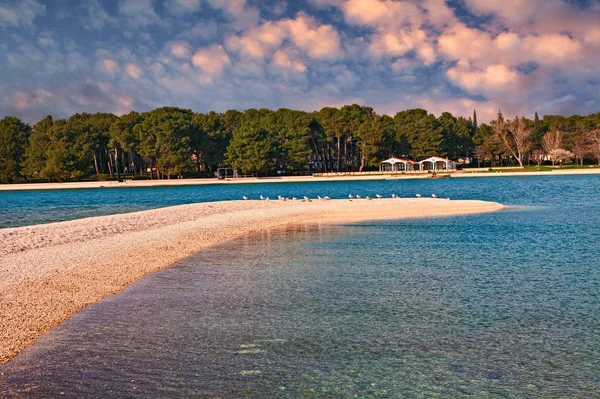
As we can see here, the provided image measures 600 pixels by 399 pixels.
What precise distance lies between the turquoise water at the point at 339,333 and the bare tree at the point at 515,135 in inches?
4534

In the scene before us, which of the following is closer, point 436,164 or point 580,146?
point 580,146

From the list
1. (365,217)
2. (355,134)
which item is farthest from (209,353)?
(355,134)

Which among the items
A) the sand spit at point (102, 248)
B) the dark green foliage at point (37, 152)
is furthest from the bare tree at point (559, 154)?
the dark green foliage at point (37, 152)

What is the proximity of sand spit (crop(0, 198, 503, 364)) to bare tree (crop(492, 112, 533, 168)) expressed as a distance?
9361 centimetres

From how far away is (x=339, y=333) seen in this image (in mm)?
9984

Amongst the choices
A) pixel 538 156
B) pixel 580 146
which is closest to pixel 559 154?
pixel 580 146

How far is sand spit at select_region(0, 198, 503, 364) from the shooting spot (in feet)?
37.3

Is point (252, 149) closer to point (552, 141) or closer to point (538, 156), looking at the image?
point (552, 141)

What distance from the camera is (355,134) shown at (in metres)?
126

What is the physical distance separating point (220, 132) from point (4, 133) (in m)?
52.2

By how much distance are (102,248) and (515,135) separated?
405 feet

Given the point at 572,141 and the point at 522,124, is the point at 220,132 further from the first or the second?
the point at 572,141

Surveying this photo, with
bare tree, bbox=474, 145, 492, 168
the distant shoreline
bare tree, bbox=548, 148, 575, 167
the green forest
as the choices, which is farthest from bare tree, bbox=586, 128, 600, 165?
bare tree, bbox=474, 145, 492, 168

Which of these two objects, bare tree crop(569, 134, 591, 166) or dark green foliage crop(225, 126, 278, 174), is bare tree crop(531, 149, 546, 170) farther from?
dark green foliage crop(225, 126, 278, 174)
